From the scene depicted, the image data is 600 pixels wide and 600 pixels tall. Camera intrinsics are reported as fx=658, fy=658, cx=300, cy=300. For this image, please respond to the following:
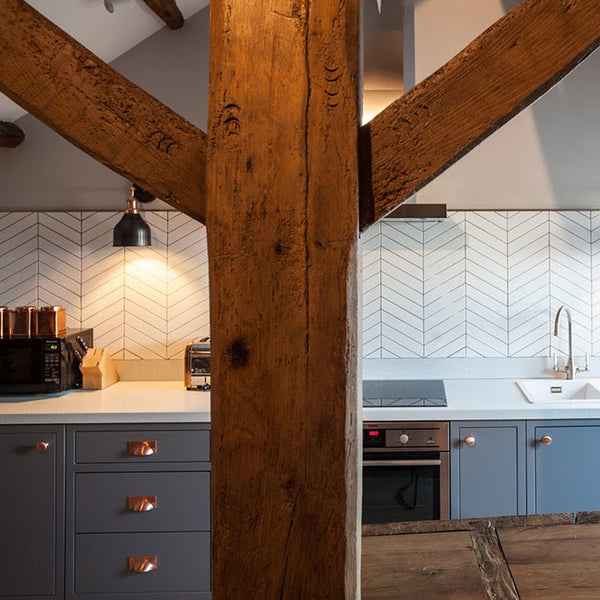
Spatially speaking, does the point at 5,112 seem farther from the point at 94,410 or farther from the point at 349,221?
the point at 349,221

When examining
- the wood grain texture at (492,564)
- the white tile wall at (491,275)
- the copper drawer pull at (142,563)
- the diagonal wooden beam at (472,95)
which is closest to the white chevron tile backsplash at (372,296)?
the white tile wall at (491,275)

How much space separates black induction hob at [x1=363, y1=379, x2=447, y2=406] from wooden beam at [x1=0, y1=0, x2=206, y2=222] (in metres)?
2.06

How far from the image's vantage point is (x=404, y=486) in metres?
2.78

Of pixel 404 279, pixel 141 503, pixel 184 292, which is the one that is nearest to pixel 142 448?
pixel 141 503

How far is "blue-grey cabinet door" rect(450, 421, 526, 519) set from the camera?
2.80m

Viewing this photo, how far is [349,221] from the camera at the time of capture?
0.92m

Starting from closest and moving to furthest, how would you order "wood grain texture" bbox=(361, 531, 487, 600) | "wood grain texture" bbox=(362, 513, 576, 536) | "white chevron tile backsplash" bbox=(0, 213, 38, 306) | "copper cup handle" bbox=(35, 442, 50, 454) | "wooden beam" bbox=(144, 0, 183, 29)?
"wood grain texture" bbox=(361, 531, 487, 600)
"wood grain texture" bbox=(362, 513, 576, 536)
"copper cup handle" bbox=(35, 442, 50, 454)
"wooden beam" bbox=(144, 0, 183, 29)
"white chevron tile backsplash" bbox=(0, 213, 38, 306)

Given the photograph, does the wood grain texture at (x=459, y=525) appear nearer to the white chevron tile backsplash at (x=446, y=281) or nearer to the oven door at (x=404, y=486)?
the oven door at (x=404, y=486)

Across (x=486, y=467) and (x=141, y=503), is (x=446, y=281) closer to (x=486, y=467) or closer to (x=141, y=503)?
(x=486, y=467)

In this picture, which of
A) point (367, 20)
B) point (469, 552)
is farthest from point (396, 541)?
point (367, 20)

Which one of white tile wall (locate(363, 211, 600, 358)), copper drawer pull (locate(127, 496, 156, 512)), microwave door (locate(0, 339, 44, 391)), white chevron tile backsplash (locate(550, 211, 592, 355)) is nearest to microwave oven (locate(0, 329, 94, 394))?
microwave door (locate(0, 339, 44, 391))

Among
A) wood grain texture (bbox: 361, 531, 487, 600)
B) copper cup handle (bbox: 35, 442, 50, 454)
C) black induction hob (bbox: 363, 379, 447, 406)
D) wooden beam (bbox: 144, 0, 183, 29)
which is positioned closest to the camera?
wood grain texture (bbox: 361, 531, 487, 600)

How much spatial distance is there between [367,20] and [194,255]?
146cm

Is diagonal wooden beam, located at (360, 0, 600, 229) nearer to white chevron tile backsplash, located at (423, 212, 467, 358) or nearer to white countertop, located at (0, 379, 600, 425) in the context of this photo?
white countertop, located at (0, 379, 600, 425)
